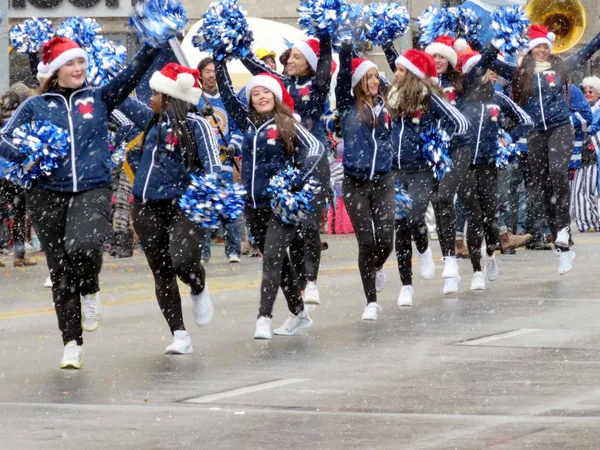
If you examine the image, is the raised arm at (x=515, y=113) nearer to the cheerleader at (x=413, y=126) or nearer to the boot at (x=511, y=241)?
the cheerleader at (x=413, y=126)

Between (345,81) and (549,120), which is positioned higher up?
(345,81)

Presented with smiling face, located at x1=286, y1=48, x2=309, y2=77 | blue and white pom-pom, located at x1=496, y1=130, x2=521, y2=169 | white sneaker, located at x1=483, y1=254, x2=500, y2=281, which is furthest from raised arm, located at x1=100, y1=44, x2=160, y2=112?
white sneaker, located at x1=483, y1=254, x2=500, y2=281

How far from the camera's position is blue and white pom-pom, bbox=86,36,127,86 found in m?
11.5

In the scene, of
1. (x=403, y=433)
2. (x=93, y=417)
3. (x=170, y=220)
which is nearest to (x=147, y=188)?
(x=170, y=220)

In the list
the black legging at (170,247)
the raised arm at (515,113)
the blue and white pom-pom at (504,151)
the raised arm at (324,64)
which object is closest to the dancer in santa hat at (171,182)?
the black legging at (170,247)

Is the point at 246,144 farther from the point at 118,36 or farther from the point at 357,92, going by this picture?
the point at 118,36

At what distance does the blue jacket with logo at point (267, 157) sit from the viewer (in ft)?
35.0

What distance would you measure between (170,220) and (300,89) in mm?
2380

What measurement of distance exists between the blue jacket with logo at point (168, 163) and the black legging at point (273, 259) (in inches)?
33.8

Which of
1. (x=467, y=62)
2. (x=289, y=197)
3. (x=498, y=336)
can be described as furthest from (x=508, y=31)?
(x=289, y=197)

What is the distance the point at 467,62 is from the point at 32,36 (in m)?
3.76

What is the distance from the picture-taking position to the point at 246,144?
1079cm

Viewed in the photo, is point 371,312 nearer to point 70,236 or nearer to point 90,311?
point 90,311

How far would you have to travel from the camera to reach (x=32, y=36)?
1243 centimetres
